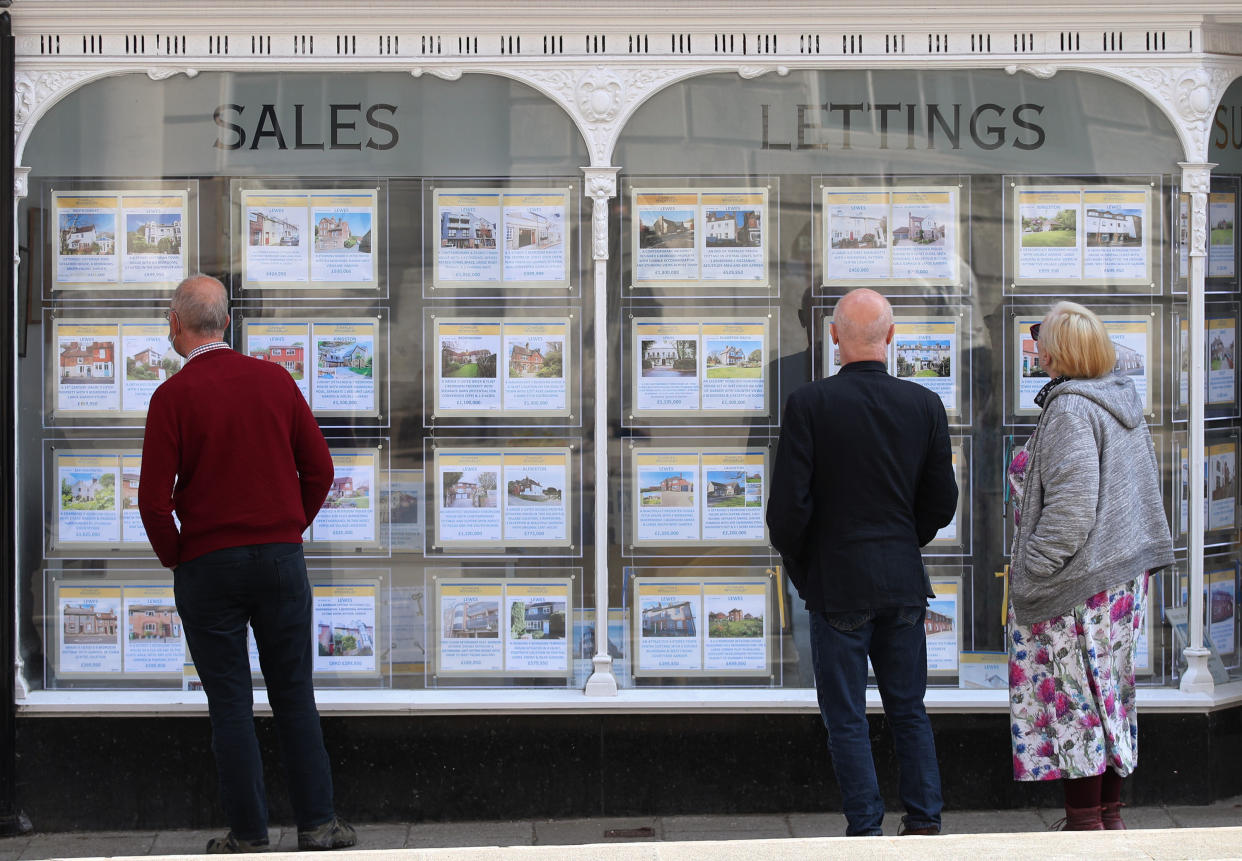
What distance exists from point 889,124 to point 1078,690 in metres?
2.30

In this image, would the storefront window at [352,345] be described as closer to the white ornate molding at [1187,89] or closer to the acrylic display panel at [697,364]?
A: the acrylic display panel at [697,364]

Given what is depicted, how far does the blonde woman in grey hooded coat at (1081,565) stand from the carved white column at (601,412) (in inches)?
63.4

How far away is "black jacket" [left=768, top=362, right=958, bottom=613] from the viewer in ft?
13.4

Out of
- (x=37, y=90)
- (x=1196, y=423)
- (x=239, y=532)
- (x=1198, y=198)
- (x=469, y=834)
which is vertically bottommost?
(x=469, y=834)

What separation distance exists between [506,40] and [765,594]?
2.42 meters

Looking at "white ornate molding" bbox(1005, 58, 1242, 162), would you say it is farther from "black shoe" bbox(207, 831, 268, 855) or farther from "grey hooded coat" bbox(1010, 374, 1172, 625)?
"black shoe" bbox(207, 831, 268, 855)

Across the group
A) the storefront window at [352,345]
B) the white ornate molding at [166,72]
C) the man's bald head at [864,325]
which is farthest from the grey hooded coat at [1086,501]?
the white ornate molding at [166,72]

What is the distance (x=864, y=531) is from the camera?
4109 mm

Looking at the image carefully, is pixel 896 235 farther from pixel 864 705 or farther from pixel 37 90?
pixel 37 90

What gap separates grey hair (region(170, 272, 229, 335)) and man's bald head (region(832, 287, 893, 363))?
2027 millimetres

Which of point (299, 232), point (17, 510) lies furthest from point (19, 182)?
point (17, 510)

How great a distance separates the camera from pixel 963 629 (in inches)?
212

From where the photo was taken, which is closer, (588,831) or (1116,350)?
(588,831)

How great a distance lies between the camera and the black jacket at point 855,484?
13.4 feet
